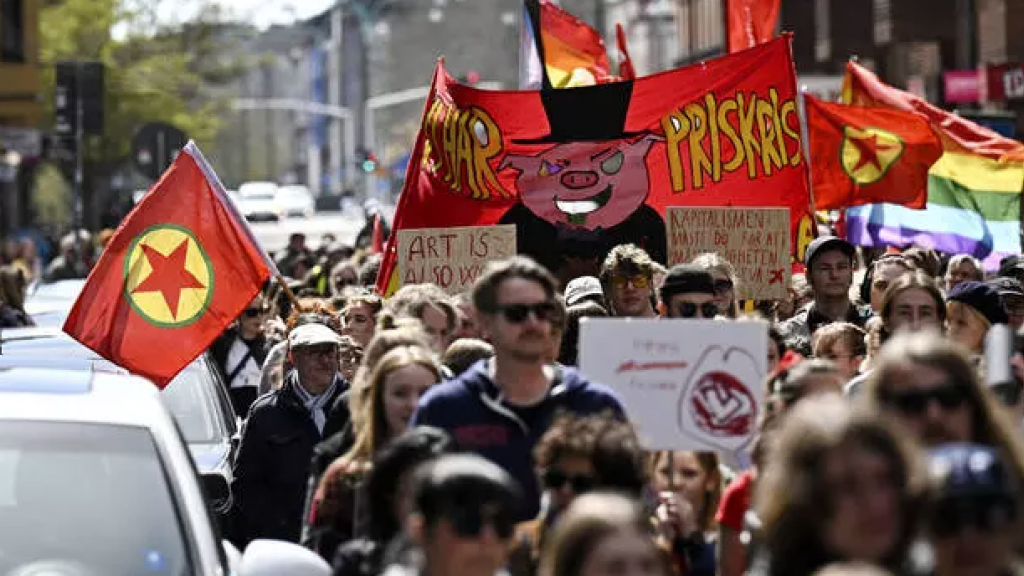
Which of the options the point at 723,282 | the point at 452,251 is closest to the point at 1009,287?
the point at 723,282

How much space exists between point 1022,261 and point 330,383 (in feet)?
15.5

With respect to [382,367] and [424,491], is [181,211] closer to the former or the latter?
[382,367]

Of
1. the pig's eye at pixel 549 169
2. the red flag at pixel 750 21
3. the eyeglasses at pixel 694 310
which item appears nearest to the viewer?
the eyeglasses at pixel 694 310

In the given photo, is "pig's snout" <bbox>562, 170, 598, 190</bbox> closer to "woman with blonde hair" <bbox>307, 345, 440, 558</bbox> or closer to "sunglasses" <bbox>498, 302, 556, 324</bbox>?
"woman with blonde hair" <bbox>307, 345, 440, 558</bbox>

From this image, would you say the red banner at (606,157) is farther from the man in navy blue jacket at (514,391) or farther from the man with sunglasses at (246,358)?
the man in navy blue jacket at (514,391)

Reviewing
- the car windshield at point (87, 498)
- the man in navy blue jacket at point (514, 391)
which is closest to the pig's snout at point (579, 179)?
the man in navy blue jacket at point (514, 391)

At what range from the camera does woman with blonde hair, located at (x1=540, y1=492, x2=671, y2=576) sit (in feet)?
17.1

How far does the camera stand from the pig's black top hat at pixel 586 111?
1404 centimetres

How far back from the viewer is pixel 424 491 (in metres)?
5.83

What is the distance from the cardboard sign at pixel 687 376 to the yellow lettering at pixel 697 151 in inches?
240

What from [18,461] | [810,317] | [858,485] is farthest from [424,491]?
[810,317]

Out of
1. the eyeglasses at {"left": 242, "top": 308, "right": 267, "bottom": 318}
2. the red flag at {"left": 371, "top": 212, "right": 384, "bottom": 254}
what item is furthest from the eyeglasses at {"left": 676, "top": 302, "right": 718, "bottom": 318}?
the red flag at {"left": 371, "top": 212, "right": 384, "bottom": 254}

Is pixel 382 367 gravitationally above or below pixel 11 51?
below

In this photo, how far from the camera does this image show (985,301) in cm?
1061
